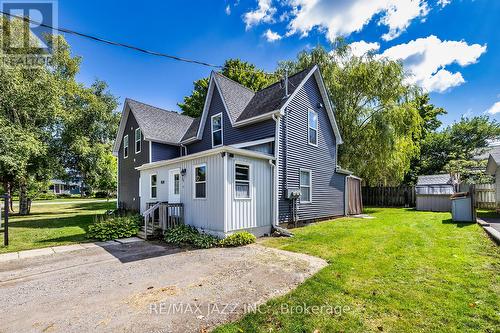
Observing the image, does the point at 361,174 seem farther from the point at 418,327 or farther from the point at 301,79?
the point at 418,327

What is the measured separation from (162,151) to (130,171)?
3548 millimetres

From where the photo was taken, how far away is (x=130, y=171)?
17250 millimetres

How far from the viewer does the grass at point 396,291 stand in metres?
3.16

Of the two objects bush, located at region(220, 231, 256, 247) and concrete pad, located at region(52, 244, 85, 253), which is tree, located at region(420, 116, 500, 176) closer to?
bush, located at region(220, 231, 256, 247)

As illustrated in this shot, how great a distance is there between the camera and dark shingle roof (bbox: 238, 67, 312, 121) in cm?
1128

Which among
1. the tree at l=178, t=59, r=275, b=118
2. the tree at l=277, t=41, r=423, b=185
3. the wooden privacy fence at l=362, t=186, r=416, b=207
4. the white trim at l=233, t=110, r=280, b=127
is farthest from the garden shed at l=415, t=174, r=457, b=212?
the tree at l=178, t=59, r=275, b=118

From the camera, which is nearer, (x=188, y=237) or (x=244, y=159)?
(x=188, y=237)

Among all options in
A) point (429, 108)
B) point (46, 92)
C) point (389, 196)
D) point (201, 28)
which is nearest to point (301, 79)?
point (201, 28)

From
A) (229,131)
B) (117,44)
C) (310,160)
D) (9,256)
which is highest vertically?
(117,44)

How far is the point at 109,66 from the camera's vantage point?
14281 millimetres

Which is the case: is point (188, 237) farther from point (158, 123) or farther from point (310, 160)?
point (158, 123)

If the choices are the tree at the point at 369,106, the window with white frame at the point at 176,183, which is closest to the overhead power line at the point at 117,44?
the window with white frame at the point at 176,183

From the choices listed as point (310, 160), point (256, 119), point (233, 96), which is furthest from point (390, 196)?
point (233, 96)

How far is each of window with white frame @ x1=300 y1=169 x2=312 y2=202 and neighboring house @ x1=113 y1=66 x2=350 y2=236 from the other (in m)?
0.05
